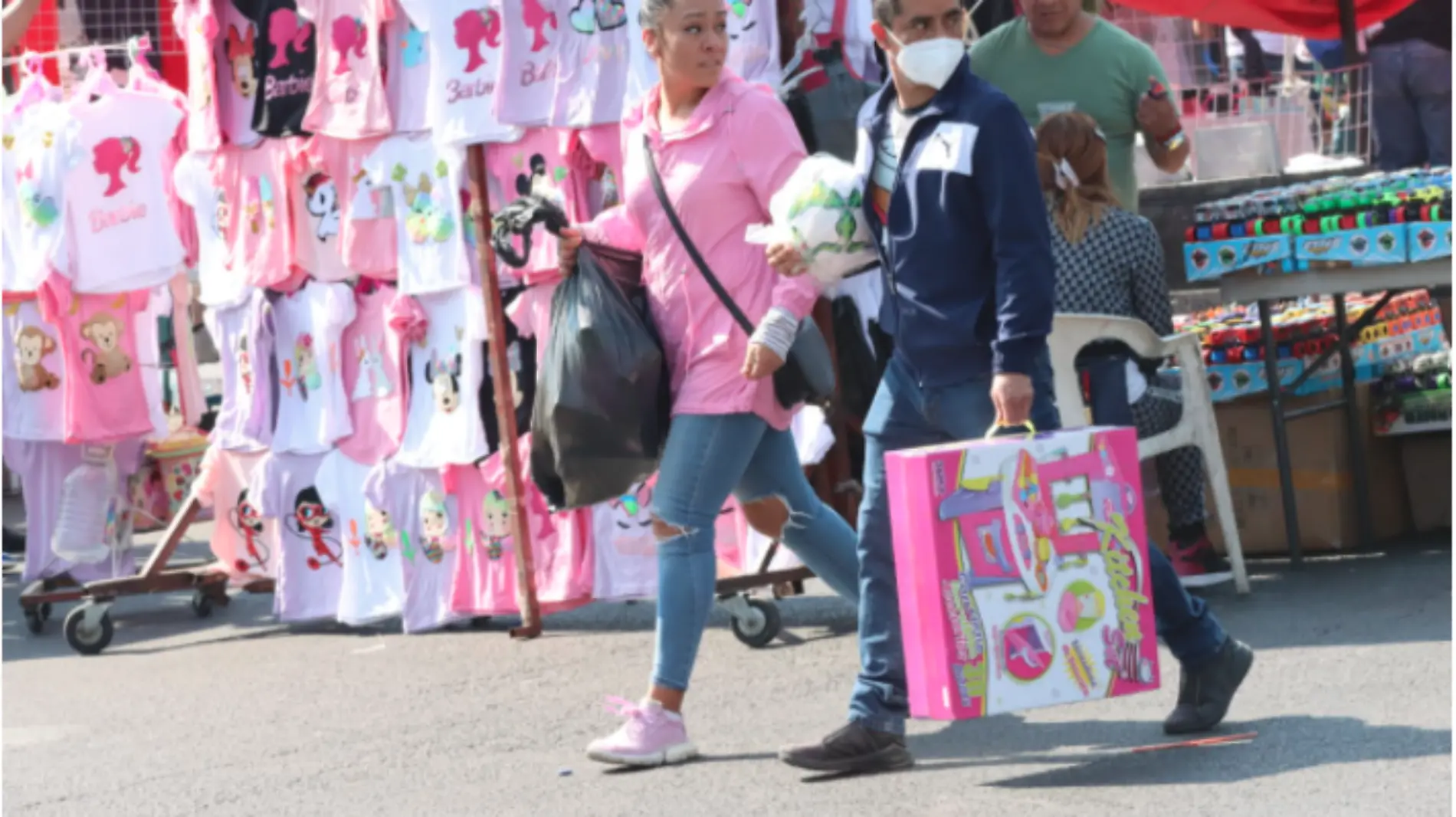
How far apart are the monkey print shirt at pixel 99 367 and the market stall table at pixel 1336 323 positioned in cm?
432

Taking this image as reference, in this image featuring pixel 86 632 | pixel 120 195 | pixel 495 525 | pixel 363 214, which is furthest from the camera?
pixel 120 195

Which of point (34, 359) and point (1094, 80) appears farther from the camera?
point (34, 359)

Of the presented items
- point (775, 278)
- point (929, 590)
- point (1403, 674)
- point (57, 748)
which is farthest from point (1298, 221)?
point (57, 748)

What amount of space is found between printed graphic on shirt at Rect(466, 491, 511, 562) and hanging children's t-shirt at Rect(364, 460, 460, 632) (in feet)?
0.47

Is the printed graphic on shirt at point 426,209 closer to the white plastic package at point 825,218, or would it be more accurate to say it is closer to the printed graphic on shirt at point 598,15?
the printed graphic on shirt at point 598,15

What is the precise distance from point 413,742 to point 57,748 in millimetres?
1194

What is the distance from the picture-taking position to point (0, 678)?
852 centimetres

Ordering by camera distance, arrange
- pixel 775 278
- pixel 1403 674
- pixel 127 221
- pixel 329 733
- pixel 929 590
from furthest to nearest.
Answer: pixel 127 221 < pixel 329 733 < pixel 1403 674 < pixel 775 278 < pixel 929 590

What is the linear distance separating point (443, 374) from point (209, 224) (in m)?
1.29

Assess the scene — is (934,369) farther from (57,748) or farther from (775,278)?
(57,748)

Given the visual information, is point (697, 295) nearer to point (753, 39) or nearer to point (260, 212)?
point (753, 39)

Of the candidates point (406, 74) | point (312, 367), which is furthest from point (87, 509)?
point (406, 74)

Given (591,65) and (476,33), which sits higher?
(476,33)

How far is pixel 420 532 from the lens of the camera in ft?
28.4
